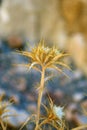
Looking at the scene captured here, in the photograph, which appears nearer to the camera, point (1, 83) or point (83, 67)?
point (1, 83)

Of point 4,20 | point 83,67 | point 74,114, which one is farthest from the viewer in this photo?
point 4,20

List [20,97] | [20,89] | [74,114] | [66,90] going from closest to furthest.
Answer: [74,114], [20,97], [20,89], [66,90]

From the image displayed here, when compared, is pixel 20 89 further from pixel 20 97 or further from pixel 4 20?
pixel 4 20

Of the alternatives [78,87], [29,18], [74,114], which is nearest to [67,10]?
[29,18]

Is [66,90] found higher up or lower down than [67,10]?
lower down

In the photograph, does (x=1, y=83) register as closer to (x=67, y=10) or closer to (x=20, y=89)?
(x=20, y=89)

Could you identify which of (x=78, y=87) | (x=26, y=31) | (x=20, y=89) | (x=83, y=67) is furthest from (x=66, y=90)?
(x=26, y=31)
